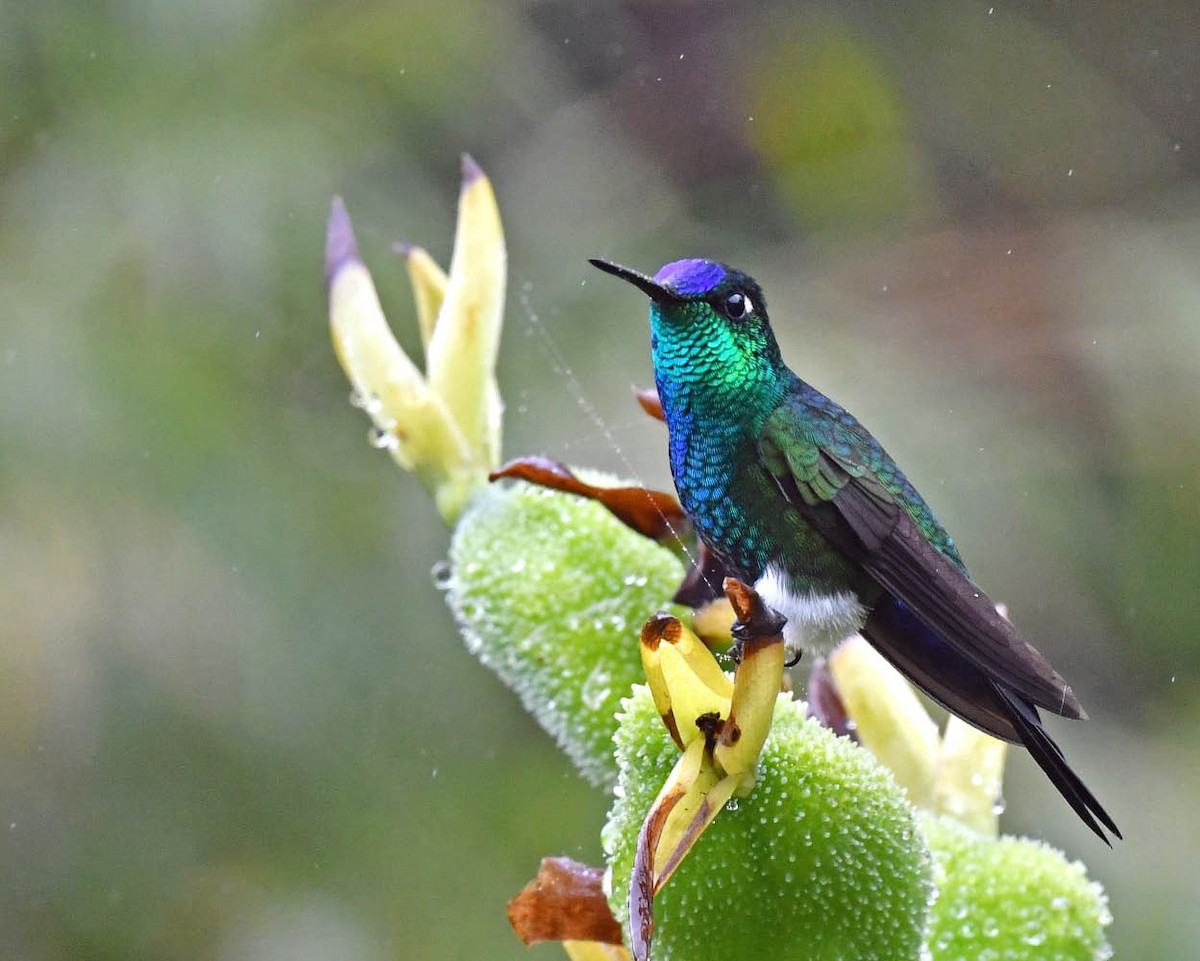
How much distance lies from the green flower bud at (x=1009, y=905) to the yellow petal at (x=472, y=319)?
336mm

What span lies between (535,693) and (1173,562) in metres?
1.22

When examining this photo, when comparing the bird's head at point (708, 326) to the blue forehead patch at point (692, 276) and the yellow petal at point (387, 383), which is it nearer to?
the blue forehead patch at point (692, 276)

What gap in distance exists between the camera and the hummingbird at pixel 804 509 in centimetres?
50

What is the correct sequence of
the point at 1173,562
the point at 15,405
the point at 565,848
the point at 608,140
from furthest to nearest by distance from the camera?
the point at 608,140
the point at 15,405
the point at 1173,562
the point at 565,848

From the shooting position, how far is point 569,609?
0.73 metres

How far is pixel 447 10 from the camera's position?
2.01 metres

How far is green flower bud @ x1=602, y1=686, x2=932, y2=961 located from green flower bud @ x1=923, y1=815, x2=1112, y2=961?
9 centimetres

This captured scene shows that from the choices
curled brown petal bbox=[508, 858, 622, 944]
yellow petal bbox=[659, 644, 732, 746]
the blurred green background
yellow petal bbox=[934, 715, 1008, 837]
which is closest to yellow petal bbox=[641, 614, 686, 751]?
yellow petal bbox=[659, 644, 732, 746]

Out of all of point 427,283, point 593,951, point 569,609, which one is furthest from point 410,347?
point 593,951

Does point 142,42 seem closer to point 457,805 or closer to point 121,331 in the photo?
point 121,331

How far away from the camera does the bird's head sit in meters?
0.51

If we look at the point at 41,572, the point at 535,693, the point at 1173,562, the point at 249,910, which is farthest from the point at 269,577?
the point at 535,693

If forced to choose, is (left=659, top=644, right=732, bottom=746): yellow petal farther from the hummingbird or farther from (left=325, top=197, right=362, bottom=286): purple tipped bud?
(left=325, top=197, right=362, bottom=286): purple tipped bud

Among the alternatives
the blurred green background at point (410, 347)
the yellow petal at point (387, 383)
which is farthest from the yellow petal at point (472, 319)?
the blurred green background at point (410, 347)
